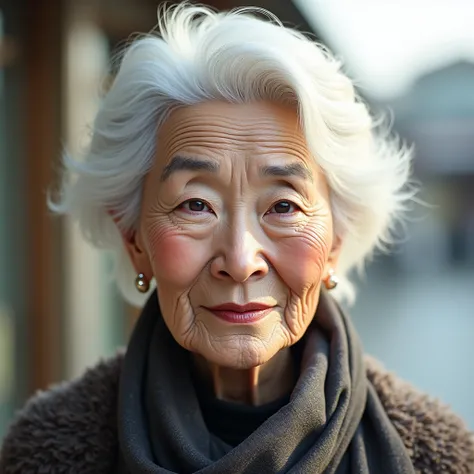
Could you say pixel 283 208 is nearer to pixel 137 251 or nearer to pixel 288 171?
pixel 288 171

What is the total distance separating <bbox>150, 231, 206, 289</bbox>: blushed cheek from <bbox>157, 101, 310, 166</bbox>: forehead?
153mm

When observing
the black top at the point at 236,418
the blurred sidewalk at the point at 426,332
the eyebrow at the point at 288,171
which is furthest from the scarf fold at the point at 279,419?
the blurred sidewalk at the point at 426,332

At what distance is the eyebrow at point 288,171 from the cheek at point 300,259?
95mm

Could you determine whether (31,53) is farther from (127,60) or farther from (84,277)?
(127,60)

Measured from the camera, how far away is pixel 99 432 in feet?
4.73

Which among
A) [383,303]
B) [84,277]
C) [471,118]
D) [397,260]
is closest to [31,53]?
[84,277]

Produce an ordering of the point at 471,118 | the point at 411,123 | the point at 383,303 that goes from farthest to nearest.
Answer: the point at 471,118, the point at 411,123, the point at 383,303

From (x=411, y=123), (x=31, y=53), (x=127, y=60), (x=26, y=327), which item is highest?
(x=411, y=123)

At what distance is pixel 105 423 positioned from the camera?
1.45 meters

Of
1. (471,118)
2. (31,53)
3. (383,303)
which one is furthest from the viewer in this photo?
(471,118)

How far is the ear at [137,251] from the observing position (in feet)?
4.79

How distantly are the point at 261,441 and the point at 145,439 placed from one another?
0.74ft

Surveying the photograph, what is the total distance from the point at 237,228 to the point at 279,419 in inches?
12.8

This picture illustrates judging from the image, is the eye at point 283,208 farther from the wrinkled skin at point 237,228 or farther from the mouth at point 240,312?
the mouth at point 240,312
